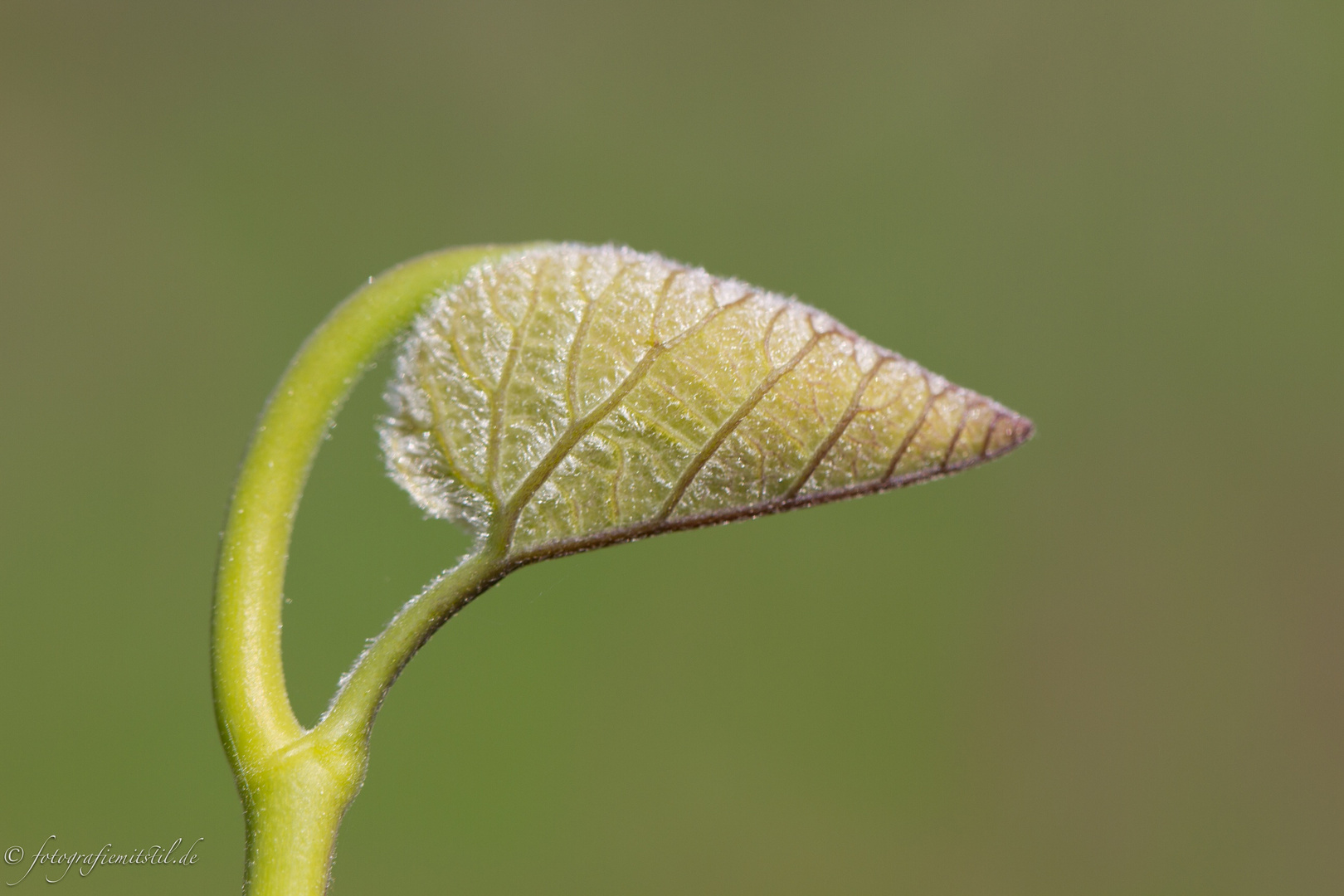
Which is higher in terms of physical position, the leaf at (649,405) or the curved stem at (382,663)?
the leaf at (649,405)

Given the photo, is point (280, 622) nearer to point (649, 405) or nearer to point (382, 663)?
point (382, 663)

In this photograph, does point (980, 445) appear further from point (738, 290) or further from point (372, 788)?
point (372, 788)

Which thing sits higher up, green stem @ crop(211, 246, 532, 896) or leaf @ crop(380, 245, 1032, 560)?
leaf @ crop(380, 245, 1032, 560)

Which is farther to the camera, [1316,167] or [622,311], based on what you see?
[1316,167]

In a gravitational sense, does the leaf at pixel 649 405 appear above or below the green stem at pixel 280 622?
above

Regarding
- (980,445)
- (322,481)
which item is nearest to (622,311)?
(980,445)
